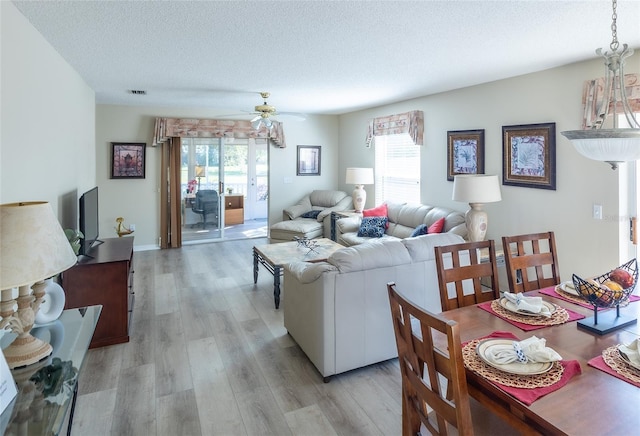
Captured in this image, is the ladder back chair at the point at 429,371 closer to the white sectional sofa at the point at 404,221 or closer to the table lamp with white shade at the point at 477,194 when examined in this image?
the table lamp with white shade at the point at 477,194

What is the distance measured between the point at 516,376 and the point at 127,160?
655 centimetres

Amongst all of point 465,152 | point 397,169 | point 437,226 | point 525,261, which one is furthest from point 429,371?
point 397,169

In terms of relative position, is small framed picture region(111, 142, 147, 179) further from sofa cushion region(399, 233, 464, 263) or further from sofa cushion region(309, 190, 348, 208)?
sofa cushion region(399, 233, 464, 263)

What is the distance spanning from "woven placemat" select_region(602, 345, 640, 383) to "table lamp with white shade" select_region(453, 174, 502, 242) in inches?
95.1

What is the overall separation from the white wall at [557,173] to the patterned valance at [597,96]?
105 millimetres

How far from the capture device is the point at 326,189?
7.93 meters

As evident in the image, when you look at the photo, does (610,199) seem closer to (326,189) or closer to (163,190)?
(326,189)

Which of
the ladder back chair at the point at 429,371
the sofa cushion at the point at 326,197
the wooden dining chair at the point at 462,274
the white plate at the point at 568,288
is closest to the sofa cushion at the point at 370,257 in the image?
the wooden dining chair at the point at 462,274

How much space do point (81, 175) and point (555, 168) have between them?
16.4 ft

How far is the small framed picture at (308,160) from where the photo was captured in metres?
7.68

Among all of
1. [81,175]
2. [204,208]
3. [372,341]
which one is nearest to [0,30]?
[81,175]

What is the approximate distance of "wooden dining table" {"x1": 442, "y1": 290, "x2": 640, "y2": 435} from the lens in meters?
1.09

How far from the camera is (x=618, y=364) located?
4.52ft

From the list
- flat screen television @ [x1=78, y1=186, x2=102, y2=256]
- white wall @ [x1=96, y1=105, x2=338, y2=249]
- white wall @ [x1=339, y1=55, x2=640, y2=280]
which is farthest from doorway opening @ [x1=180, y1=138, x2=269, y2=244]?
white wall @ [x1=339, y1=55, x2=640, y2=280]
